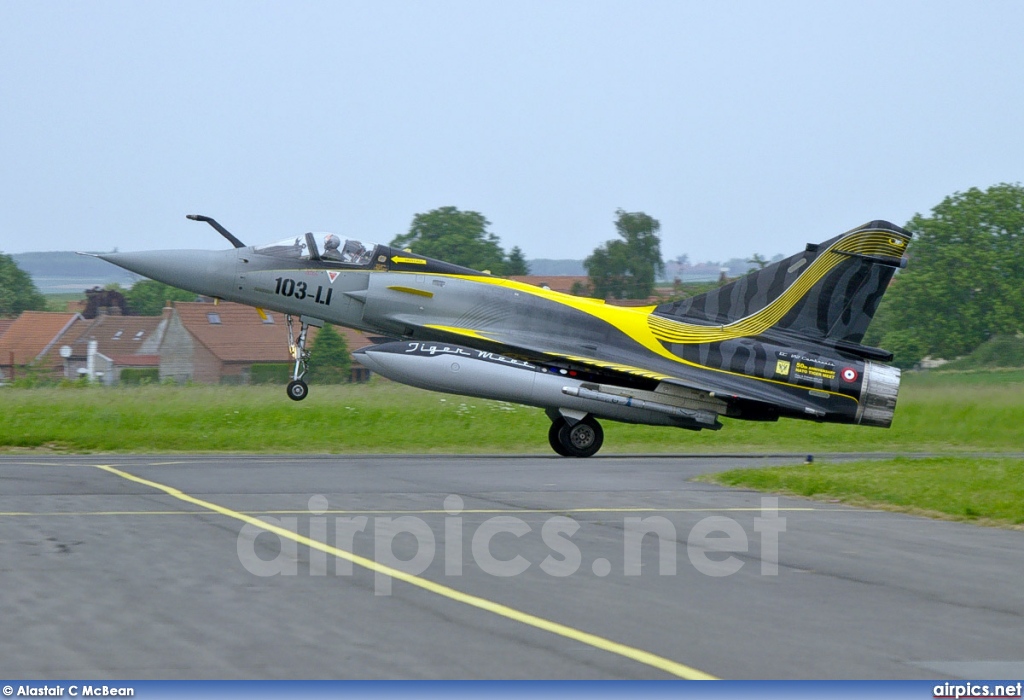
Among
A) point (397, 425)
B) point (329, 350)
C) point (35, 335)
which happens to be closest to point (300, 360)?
point (397, 425)

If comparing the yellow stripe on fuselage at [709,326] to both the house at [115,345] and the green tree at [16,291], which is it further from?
the green tree at [16,291]

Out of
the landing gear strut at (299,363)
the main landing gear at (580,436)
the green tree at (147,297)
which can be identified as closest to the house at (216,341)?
the green tree at (147,297)

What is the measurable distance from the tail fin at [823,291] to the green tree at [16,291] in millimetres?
47170

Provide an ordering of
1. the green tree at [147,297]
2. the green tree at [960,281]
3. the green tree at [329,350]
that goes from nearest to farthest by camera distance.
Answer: the green tree at [329,350] < the green tree at [960,281] < the green tree at [147,297]

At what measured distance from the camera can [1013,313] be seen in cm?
5047

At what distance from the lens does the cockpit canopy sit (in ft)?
68.6

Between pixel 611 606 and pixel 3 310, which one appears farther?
pixel 3 310

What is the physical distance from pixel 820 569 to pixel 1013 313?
1832 inches

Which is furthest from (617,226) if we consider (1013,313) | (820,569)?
(820,569)

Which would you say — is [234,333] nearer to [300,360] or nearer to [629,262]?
[300,360]

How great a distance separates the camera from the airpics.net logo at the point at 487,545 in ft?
26.8

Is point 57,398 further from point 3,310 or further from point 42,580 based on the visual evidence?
point 3,310

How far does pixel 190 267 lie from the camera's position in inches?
823

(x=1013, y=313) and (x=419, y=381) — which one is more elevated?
(x=1013, y=313)
